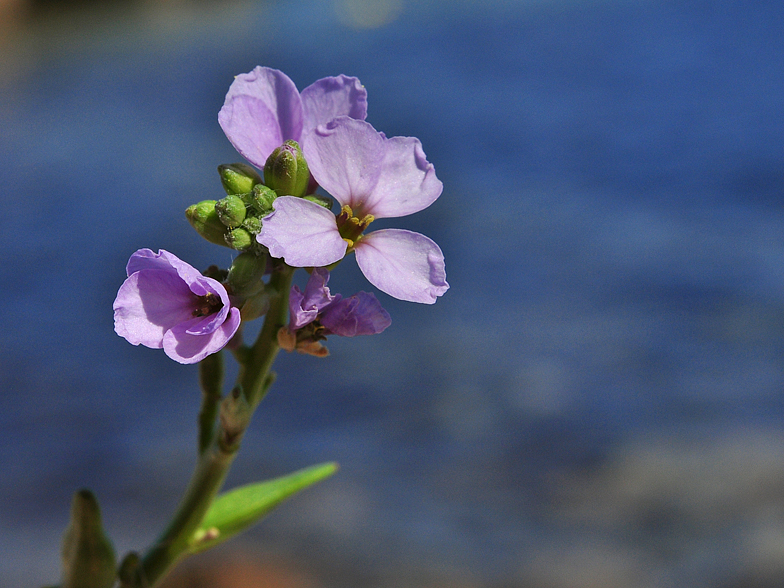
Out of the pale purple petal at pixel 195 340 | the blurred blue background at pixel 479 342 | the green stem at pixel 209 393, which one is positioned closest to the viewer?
the pale purple petal at pixel 195 340

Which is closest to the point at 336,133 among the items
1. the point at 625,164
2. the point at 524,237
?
the point at 524,237

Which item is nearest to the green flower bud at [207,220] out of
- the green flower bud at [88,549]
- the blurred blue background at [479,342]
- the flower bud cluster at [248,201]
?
the flower bud cluster at [248,201]

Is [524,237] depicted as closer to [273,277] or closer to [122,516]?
[122,516]

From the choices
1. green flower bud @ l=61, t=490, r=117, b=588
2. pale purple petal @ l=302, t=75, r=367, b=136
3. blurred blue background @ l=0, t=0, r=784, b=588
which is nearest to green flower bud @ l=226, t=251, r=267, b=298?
pale purple petal @ l=302, t=75, r=367, b=136

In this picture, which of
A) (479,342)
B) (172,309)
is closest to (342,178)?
(172,309)

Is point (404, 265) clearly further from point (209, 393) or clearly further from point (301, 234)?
point (209, 393)

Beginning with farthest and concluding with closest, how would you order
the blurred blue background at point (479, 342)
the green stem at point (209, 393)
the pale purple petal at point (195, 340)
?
the blurred blue background at point (479, 342), the green stem at point (209, 393), the pale purple petal at point (195, 340)

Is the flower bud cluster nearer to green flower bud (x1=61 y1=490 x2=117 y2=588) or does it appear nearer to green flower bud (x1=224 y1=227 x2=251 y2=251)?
green flower bud (x1=224 y1=227 x2=251 y2=251)

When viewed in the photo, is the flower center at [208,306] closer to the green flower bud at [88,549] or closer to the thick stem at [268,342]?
the thick stem at [268,342]
